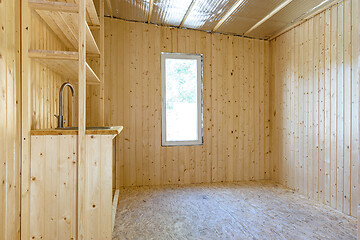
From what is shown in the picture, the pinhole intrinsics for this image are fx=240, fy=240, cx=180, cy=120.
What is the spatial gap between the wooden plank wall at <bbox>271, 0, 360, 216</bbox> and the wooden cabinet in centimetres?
255

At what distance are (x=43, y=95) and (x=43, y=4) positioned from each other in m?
0.76

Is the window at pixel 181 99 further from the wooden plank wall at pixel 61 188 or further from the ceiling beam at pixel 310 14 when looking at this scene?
the wooden plank wall at pixel 61 188

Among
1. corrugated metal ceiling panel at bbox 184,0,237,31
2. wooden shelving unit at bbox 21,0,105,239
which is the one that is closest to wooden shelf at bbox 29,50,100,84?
wooden shelving unit at bbox 21,0,105,239

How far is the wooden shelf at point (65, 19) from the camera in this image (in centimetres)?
171

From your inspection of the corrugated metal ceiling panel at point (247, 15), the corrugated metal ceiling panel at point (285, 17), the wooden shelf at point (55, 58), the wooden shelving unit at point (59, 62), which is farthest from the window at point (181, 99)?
the wooden shelving unit at point (59, 62)

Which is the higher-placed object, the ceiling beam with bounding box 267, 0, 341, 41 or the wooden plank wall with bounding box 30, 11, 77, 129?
the ceiling beam with bounding box 267, 0, 341, 41

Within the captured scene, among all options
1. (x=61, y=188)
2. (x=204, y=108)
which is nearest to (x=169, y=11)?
(x=204, y=108)

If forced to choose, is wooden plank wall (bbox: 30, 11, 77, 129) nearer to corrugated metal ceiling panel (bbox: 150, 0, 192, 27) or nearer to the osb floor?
the osb floor

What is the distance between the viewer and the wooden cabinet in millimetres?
1705

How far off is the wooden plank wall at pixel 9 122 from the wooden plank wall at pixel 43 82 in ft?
0.85

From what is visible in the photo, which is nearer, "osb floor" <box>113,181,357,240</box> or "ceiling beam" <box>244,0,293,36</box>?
"osb floor" <box>113,181,357,240</box>

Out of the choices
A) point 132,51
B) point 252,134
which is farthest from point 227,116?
point 132,51

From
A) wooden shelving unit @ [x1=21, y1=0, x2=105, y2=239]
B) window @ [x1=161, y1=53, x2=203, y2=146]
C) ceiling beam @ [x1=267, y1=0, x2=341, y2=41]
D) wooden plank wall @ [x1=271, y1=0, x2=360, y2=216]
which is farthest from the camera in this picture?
window @ [x1=161, y1=53, x2=203, y2=146]

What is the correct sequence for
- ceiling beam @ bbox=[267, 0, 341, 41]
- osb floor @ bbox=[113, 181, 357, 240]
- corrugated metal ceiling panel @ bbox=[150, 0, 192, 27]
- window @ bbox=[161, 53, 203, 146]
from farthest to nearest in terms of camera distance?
window @ bbox=[161, 53, 203, 146] < corrugated metal ceiling panel @ bbox=[150, 0, 192, 27] < ceiling beam @ bbox=[267, 0, 341, 41] < osb floor @ bbox=[113, 181, 357, 240]
